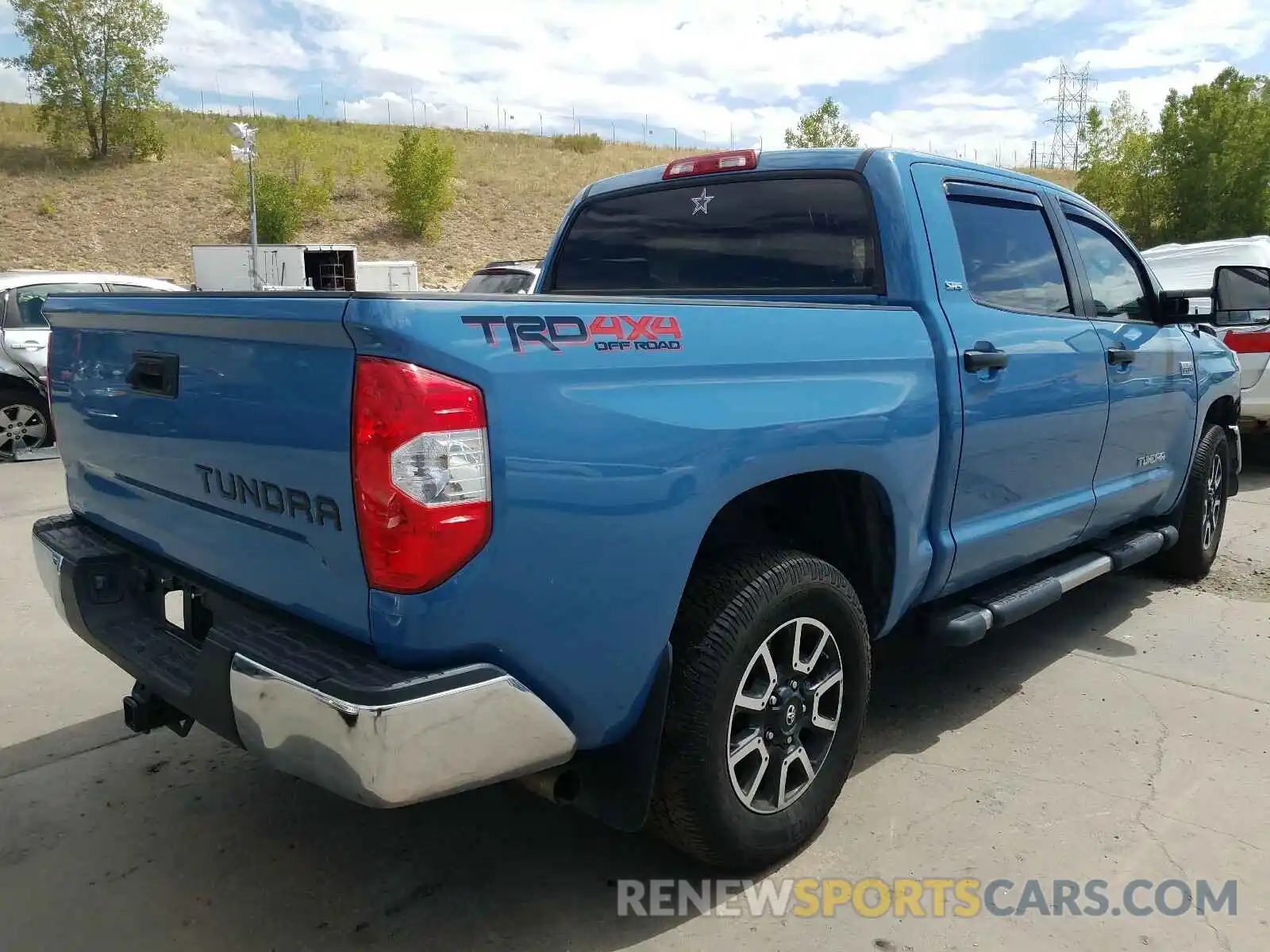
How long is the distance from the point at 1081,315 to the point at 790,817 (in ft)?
8.14

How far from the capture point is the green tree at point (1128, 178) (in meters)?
26.6

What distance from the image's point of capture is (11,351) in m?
9.26

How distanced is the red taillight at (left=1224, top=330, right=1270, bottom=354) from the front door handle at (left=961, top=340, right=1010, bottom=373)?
594 centimetres

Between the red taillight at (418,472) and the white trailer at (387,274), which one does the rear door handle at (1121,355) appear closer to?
the red taillight at (418,472)

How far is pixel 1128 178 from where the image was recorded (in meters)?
27.4

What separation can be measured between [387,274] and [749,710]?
2720cm

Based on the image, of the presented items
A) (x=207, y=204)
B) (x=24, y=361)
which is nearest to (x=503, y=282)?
(x=24, y=361)

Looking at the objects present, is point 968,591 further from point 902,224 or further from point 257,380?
point 257,380

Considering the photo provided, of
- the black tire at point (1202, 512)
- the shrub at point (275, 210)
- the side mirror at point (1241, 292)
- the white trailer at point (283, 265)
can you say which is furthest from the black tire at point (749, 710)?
the shrub at point (275, 210)

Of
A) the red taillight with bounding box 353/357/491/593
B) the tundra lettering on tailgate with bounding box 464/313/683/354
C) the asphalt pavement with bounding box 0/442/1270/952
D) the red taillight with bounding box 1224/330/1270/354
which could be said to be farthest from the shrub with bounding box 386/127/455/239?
the red taillight with bounding box 353/357/491/593

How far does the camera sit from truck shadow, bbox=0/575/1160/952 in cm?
250

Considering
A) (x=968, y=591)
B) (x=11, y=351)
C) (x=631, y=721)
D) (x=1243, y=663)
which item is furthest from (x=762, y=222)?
(x=11, y=351)

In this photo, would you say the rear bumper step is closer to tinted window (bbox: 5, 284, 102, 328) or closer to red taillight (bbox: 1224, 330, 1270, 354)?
red taillight (bbox: 1224, 330, 1270, 354)

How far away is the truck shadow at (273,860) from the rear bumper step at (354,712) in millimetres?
599
